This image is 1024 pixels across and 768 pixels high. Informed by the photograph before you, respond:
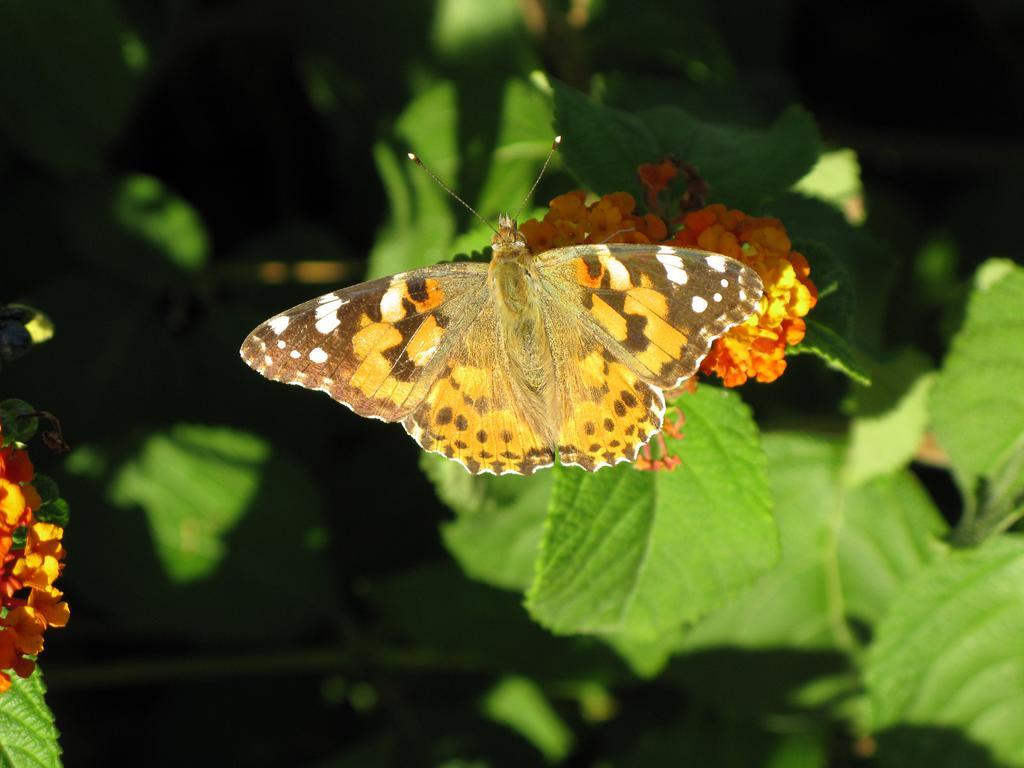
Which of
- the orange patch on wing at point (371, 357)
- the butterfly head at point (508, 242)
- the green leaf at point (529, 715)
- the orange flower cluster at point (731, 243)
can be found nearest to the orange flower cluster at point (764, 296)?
the orange flower cluster at point (731, 243)

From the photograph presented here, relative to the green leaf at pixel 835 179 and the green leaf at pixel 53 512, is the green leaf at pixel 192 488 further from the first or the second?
the green leaf at pixel 835 179

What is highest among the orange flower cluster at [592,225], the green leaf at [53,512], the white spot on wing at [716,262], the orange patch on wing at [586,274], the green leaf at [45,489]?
the white spot on wing at [716,262]

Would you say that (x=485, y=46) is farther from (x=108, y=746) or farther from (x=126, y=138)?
(x=108, y=746)

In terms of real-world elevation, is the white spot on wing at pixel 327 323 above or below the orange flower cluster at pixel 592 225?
below

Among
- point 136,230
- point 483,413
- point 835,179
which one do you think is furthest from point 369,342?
point 835,179

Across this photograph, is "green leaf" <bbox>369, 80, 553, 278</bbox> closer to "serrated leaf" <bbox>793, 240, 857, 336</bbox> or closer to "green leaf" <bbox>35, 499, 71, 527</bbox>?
"serrated leaf" <bbox>793, 240, 857, 336</bbox>

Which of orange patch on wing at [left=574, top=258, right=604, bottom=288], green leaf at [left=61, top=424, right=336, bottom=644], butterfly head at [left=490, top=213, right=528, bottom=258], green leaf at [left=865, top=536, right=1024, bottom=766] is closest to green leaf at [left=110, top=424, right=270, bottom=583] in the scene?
green leaf at [left=61, top=424, right=336, bottom=644]
